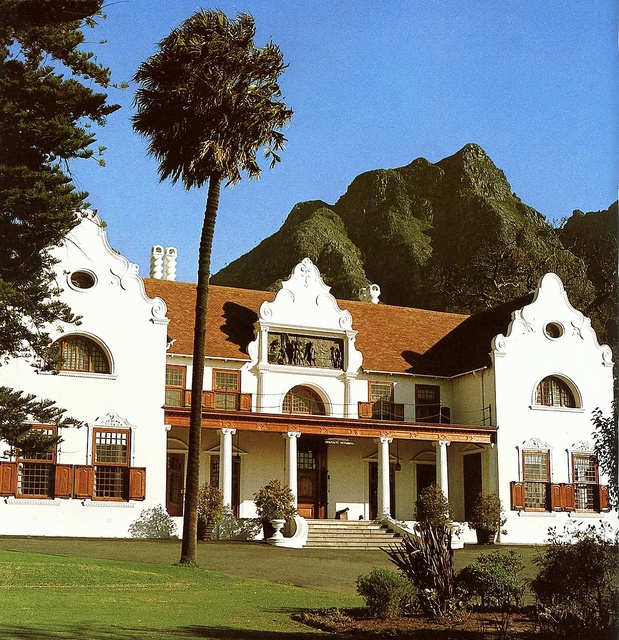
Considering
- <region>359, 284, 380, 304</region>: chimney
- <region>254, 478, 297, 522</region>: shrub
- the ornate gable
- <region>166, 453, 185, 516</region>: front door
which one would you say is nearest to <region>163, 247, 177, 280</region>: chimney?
the ornate gable

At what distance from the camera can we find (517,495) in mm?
33406

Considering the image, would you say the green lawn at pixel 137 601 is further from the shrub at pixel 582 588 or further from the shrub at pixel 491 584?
the shrub at pixel 582 588

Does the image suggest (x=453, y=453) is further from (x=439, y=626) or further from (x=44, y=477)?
(x=439, y=626)

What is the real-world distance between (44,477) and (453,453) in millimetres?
15283

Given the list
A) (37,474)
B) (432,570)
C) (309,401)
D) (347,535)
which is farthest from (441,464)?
(432,570)

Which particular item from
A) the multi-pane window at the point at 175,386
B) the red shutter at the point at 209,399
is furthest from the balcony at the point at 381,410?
the multi-pane window at the point at 175,386

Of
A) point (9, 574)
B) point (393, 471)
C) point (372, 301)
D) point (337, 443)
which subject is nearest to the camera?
point (9, 574)

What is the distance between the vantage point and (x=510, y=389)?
34312 mm

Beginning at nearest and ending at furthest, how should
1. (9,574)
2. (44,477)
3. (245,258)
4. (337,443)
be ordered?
(9,574)
(44,477)
(337,443)
(245,258)

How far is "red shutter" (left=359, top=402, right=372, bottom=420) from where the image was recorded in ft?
112

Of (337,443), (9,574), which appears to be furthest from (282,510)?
(9,574)

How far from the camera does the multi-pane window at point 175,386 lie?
31.4 meters

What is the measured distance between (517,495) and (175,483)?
461 inches

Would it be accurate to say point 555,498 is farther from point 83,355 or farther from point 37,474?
point 37,474
